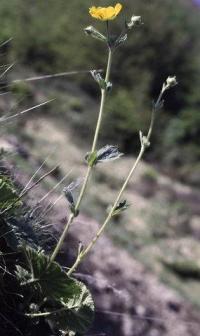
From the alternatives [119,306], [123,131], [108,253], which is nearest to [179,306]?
[108,253]

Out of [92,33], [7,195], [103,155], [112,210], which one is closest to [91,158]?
[103,155]

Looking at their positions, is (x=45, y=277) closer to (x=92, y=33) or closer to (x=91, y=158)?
(x=91, y=158)

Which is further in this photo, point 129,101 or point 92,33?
point 129,101

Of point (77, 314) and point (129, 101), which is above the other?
point (77, 314)

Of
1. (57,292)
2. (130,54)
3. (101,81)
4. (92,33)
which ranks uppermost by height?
(92,33)

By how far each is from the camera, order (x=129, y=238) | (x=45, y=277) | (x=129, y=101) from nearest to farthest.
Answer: (x=45, y=277)
(x=129, y=238)
(x=129, y=101)

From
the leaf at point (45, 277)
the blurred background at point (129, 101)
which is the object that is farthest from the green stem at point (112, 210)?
the blurred background at point (129, 101)

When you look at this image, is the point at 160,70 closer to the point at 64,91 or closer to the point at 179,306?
the point at 64,91

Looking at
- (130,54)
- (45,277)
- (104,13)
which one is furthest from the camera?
(130,54)
